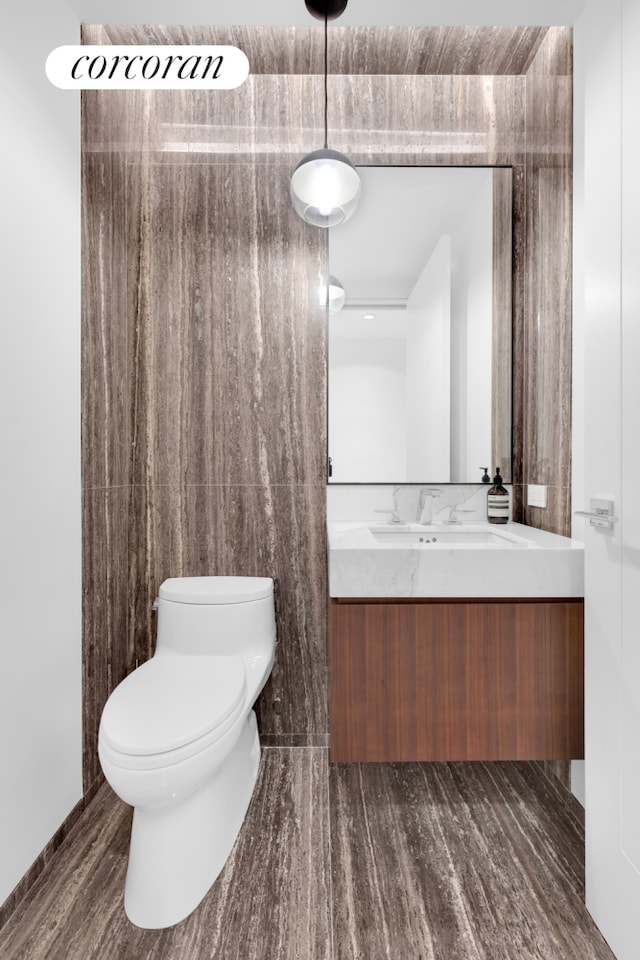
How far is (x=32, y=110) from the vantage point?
4.49ft

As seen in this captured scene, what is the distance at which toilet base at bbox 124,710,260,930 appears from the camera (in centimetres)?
126

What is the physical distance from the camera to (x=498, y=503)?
1.96m

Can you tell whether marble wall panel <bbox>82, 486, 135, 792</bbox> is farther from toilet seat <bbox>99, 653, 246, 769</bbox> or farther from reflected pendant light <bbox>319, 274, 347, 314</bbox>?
reflected pendant light <bbox>319, 274, 347, 314</bbox>

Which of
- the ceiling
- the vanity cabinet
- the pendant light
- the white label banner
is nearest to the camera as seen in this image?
the white label banner

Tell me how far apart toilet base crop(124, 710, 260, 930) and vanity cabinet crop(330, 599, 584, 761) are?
1.26 feet

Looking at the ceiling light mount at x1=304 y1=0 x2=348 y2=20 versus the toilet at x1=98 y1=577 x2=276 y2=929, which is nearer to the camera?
the toilet at x1=98 y1=577 x2=276 y2=929

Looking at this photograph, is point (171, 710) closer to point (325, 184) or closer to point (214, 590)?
point (214, 590)

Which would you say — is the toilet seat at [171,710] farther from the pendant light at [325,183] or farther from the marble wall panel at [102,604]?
the pendant light at [325,183]

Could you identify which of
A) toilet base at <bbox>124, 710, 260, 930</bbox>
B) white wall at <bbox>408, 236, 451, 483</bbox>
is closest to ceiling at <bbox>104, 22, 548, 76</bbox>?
white wall at <bbox>408, 236, 451, 483</bbox>

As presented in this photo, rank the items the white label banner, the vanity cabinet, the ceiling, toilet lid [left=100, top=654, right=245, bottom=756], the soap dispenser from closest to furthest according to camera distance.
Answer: the white label banner < toilet lid [left=100, top=654, right=245, bottom=756] < the vanity cabinet < the ceiling < the soap dispenser

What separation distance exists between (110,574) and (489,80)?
7.24 ft

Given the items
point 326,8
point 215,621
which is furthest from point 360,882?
point 326,8

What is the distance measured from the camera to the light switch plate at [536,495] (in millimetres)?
1826

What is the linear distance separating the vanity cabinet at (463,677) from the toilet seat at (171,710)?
1.06 feet
